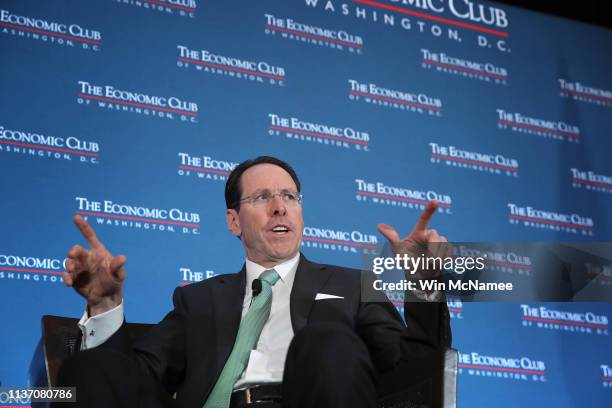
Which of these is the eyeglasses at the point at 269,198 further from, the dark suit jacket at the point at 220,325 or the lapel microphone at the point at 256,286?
the lapel microphone at the point at 256,286

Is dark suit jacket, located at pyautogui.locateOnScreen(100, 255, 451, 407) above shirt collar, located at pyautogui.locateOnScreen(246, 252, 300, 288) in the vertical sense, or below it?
below

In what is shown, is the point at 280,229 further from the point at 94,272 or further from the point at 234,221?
the point at 94,272

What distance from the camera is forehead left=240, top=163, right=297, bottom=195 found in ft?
9.19

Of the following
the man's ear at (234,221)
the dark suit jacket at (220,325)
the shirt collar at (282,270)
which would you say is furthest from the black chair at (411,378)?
the man's ear at (234,221)

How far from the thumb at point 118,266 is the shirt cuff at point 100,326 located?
0.12m

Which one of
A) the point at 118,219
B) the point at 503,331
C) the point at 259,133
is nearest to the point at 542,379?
the point at 503,331

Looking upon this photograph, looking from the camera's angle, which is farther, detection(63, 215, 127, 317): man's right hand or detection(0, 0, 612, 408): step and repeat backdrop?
detection(0, 0, 612, 408): step and repeat backdrop

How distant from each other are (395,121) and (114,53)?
1.36 meters

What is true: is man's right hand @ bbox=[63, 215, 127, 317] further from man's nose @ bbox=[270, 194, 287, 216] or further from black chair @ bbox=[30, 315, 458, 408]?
man's nose @ bbox=[270, 194, 287, 216]

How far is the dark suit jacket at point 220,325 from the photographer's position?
236cm

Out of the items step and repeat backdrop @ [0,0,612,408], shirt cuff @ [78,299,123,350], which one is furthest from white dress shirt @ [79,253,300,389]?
step and repeat backdrop @ [0,0,612,408]

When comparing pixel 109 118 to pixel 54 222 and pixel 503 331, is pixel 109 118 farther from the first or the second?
pixel 503 331

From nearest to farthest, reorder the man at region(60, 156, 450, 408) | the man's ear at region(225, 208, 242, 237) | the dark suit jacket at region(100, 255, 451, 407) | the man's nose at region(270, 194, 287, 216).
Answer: the man at region(60, 156, 450, 408)
the dark suit jacket at region(100, 255, 451, 407)
the man's nose at region(270, 194, 287, 216)
the man's ear at region(225, 208, 242, 237)

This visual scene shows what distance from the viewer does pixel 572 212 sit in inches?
169
